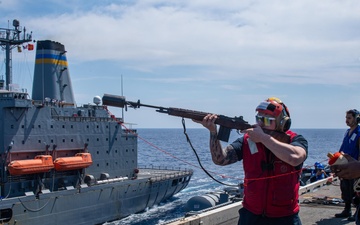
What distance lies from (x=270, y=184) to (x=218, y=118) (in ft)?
3.09

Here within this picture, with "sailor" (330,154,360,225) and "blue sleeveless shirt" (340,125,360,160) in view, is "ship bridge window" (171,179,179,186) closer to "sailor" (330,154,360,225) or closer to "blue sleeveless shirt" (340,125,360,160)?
"blue sleeveless shirt" (340,125,360,160)

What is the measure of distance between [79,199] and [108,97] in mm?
18519

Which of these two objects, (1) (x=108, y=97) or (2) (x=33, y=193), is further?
(2) (x=33, y=193)

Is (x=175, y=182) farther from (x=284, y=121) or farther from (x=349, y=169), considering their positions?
(x=284, y=121)

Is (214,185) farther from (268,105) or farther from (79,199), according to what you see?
(268,105)

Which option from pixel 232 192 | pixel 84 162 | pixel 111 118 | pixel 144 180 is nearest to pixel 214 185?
pixel 144 180

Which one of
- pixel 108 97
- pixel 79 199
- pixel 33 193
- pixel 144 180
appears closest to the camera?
pixel 108 97

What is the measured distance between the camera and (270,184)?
4055 millimetres

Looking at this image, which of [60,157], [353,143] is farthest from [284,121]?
[60,157]

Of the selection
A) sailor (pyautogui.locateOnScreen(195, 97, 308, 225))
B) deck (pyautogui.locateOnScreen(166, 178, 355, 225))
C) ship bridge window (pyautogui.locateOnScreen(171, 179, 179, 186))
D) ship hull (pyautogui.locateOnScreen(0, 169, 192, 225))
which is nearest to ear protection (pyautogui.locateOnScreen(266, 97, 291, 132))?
sailor (pyautogui.locateOnScreen(195, 97, 308, 225))

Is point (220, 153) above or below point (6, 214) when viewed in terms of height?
above

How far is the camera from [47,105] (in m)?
22.6

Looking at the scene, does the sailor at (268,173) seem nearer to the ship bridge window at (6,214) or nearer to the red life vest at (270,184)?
the red life vest at (270,184)

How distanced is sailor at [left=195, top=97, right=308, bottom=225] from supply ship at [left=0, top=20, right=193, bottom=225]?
1696 centimetres
